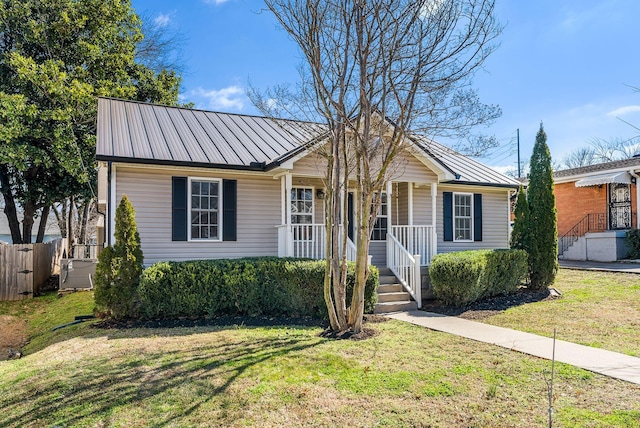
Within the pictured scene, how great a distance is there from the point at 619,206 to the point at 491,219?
8.98 m

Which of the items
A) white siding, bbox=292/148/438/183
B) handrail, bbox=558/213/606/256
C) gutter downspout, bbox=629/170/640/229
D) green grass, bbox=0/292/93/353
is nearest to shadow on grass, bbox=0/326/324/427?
green grass, bbox=0/292/93/353

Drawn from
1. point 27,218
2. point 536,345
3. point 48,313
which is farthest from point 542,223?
point 27,218

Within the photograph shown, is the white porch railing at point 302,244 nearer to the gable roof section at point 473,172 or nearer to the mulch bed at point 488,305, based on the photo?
the mulch bed at point 488,305

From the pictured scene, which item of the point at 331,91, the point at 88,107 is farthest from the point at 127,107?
the point at 331,91

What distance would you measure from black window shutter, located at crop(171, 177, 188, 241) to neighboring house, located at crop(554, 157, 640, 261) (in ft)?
51.8

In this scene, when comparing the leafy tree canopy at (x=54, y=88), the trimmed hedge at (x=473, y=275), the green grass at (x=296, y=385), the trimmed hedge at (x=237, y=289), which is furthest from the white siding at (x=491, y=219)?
the leafy tree canopy at (x=54, y=88)

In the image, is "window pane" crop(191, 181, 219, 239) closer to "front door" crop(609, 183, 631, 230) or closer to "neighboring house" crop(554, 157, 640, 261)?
"neighboring house" crop(554, 157, 640, 261)

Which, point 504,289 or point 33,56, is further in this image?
point 33,56

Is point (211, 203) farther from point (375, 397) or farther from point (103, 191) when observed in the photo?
point (375, 397)

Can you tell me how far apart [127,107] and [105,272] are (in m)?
6.20

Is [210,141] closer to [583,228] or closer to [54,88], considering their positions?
[54,88]

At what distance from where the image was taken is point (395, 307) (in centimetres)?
954

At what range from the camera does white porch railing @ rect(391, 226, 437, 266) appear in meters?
11.6

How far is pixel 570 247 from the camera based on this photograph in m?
18.8
